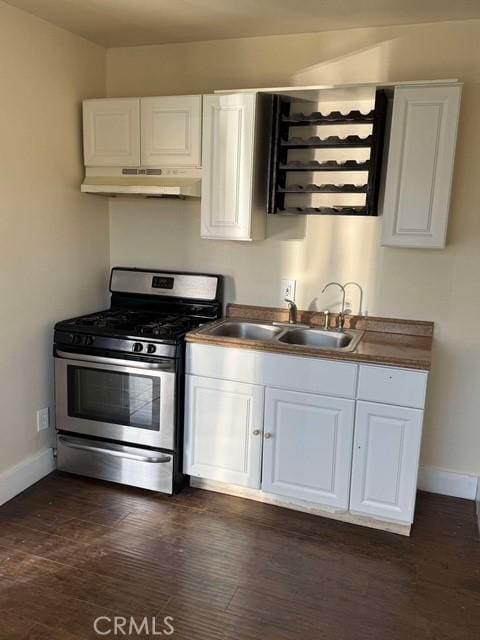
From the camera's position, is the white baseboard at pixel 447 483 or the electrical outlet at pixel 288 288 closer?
the white baseboard at pixel 447 483

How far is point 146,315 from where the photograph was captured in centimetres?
325

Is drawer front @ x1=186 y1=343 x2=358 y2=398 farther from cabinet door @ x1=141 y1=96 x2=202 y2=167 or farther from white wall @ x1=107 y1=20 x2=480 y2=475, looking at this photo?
cabinet door @ x1=141 y1=96 x2=202 y2=167

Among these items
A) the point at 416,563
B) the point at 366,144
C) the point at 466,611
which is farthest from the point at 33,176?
the point at 466,611

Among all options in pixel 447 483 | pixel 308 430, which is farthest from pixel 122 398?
pixel 447 483

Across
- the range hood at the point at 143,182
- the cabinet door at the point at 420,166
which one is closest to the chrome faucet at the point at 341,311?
the cabinet door at the point at 420,166

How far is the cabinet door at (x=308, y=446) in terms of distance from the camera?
2.54 meters

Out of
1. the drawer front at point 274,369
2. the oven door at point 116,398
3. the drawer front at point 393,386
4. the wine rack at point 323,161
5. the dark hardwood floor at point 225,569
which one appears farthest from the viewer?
the oven door at point 116,398

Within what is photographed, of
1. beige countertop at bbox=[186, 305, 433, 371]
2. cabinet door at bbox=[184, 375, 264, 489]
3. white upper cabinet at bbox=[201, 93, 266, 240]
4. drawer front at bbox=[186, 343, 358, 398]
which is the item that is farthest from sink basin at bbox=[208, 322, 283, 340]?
white upper cabinet at bbox=[201, 93, 266, 240]

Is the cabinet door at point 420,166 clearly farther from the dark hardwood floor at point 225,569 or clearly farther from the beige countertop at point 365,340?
the dark hardwood floor at point 225,569

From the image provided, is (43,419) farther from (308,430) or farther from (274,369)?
(308,430)

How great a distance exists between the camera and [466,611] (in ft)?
6.84

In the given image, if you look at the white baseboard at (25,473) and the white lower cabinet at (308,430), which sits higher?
the white lower cabinet at (308,430)

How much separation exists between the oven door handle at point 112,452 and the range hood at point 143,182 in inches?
55.3

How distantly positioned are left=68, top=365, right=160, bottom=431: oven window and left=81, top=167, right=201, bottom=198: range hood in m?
0.99
